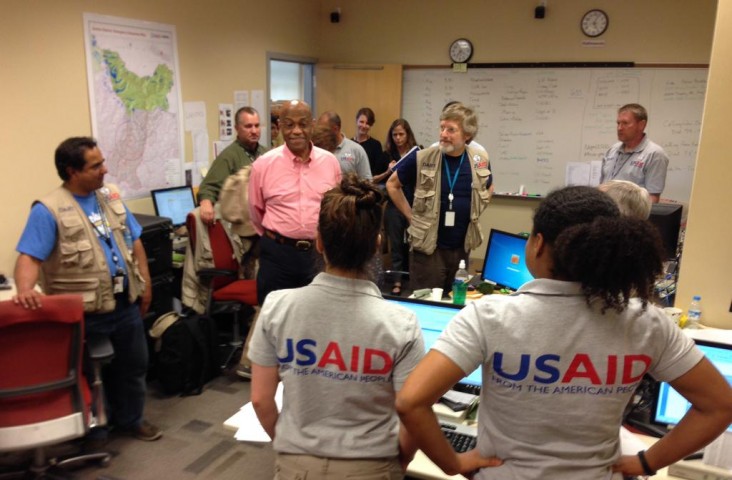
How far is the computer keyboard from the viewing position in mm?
1658

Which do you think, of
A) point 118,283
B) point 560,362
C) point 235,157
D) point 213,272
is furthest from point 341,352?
point 235,157

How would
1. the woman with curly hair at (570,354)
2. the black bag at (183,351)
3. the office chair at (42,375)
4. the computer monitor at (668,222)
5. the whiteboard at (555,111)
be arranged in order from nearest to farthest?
1. the woman with curly hair at (570,354)
2. the office chair at (42,375)
3. the computer monitor at (668,222)
4. the black bag at (183,351)
5. the whiteboard at (555,111)

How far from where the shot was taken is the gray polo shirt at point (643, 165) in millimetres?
4129

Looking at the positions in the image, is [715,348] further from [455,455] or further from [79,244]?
[79,244]

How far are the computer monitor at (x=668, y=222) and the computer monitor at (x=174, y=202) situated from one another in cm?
310

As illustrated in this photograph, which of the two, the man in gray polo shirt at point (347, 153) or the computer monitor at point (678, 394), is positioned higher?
the man in gray polo shirt at point (347, 153)

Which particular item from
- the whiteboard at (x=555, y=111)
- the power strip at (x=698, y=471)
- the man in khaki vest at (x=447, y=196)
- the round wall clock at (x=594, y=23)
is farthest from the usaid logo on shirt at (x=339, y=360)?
the round wall clock at (x=594, y=23)

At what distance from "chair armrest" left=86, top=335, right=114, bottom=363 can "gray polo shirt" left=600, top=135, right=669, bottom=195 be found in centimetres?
361

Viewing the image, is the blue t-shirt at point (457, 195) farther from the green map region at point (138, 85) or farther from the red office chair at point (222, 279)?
the green map region at point (138, 85)

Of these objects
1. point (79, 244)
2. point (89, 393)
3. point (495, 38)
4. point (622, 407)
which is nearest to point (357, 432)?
point (622, 407)

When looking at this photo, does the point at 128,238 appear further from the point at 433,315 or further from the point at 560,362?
the point at 560,362

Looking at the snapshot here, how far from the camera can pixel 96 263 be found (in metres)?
2.64

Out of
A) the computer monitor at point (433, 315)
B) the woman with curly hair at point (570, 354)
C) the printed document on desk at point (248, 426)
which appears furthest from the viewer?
the computer monitor at point (433, 315)

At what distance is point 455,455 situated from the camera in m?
1.27
